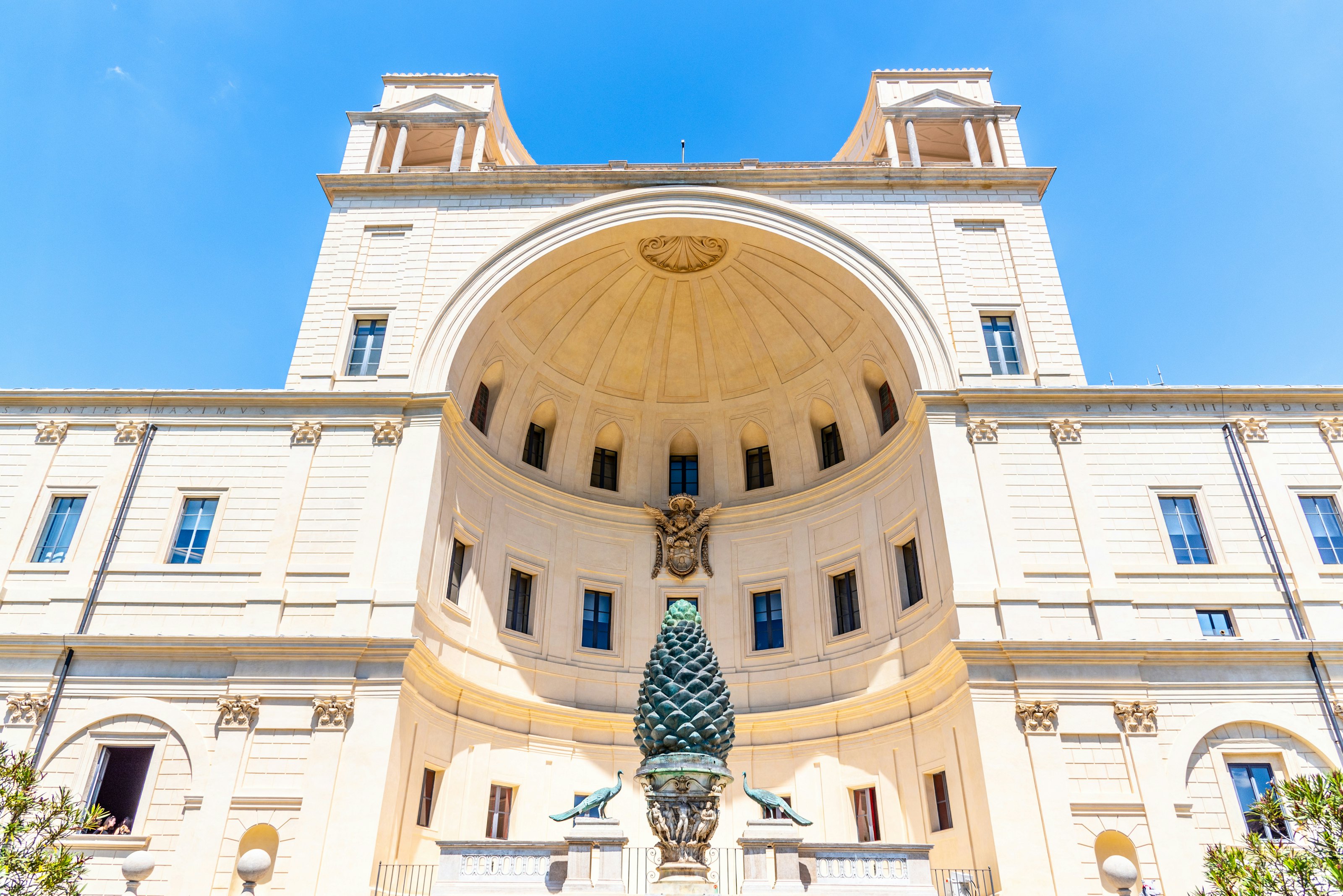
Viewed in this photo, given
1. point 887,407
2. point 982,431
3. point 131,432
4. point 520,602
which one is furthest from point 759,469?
point 131,432

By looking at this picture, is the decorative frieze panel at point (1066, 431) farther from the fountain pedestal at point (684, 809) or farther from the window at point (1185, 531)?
the fountain pedestal at point (684, 809)

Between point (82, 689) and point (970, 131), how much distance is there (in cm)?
3011

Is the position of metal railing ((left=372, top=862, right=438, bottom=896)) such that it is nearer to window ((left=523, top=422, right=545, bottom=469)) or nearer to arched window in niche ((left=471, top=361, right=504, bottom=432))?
arched window in niche ((left=471, top=361, right=504, bottom=432))

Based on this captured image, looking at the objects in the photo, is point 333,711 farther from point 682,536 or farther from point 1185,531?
point 1185,531

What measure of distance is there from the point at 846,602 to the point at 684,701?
12129mm

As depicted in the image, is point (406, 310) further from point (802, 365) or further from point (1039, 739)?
point (1039, 739)

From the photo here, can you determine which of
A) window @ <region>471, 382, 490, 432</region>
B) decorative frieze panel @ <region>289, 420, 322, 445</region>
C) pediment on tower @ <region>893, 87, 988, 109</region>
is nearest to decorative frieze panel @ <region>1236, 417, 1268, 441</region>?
pediment on tower @ <region>893, 87, 988, 109</region>

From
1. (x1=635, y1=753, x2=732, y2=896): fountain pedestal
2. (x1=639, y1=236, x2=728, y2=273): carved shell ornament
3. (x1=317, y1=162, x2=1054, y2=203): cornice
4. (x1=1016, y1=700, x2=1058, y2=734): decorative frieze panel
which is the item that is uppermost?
(x1=317, y1=162, x2=1054, y2=203): cornice

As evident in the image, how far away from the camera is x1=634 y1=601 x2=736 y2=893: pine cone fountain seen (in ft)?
49.9

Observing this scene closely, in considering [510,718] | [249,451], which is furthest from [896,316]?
[249,451]

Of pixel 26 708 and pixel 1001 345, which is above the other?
pixel 1001 345

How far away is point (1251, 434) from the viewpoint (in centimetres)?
2308

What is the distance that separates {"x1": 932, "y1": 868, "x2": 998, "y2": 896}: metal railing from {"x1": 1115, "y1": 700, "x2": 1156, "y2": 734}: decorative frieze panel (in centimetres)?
453

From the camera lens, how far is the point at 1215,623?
20766 millimetres
